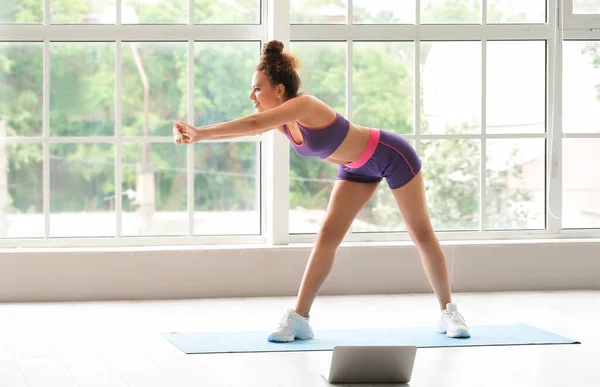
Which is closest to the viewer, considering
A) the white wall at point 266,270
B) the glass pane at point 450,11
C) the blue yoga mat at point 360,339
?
the blue yoga mat at point 360,339

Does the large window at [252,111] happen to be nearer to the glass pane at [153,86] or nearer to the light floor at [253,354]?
the glass pane at [153,86]

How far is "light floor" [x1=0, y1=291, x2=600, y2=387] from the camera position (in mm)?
3256

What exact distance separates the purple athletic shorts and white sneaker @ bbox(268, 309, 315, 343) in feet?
2.07

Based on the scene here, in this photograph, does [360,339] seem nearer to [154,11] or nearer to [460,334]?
[460,334]

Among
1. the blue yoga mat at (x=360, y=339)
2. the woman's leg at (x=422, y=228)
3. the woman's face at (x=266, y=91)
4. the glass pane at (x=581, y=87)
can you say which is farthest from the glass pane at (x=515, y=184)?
the woman's face at (x=266, y=91)

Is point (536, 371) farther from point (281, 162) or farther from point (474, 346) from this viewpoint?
point (281, 162)

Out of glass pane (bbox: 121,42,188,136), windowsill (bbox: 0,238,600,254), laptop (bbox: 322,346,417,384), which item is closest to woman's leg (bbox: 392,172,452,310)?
laptop (bbox: 322,346,417,384)

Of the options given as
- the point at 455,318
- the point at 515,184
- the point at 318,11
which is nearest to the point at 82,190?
the point at 318,11

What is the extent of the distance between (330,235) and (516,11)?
2367 millimetres

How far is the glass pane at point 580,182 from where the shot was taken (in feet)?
19.0

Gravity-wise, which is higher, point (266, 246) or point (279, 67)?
point (279, 67)

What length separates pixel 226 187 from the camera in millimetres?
5398

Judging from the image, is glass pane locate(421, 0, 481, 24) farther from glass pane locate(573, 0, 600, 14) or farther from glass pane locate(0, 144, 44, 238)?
glass pane locate(0, 144, 44, 238)

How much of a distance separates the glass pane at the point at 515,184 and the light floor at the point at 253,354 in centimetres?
52
